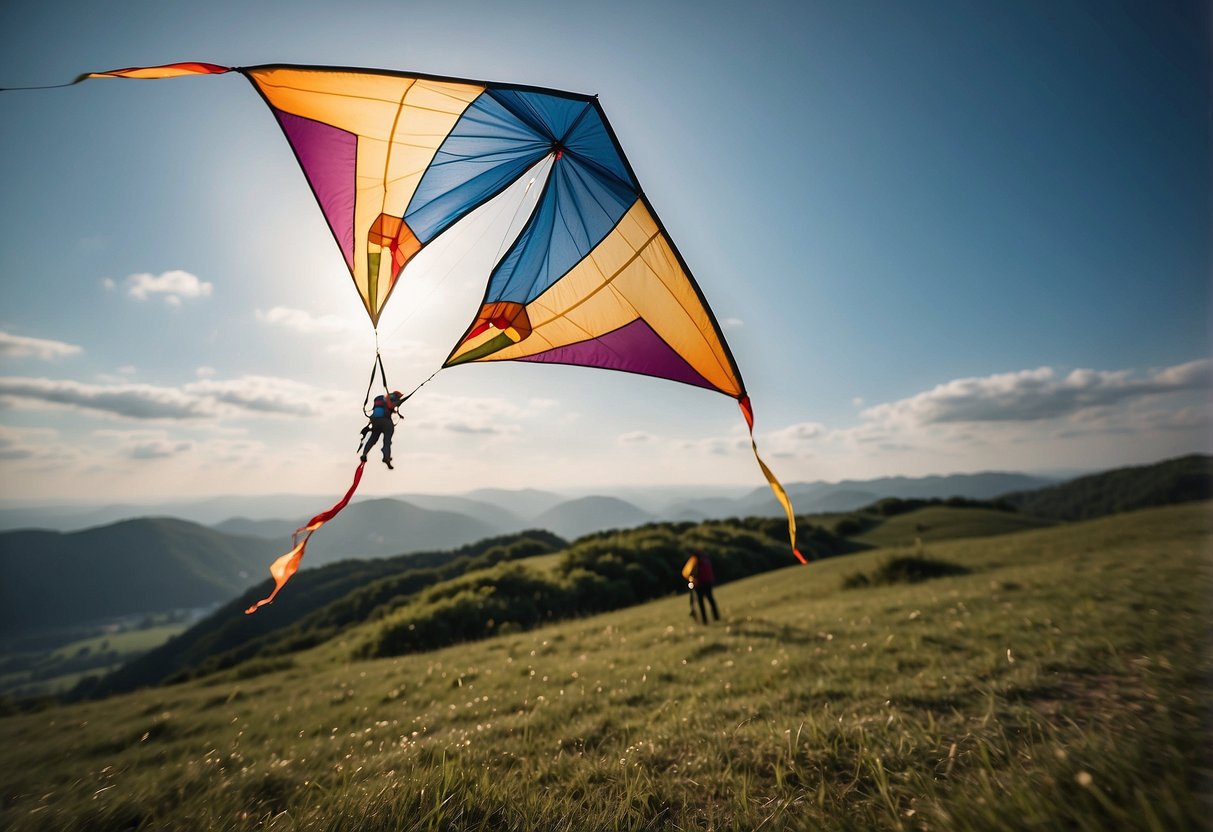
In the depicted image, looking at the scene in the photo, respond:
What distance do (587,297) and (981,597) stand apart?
32.0 feet

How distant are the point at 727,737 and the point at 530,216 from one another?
6875 mm

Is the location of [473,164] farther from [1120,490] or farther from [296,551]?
[1120,490]

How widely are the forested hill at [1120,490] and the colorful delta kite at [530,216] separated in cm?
15414

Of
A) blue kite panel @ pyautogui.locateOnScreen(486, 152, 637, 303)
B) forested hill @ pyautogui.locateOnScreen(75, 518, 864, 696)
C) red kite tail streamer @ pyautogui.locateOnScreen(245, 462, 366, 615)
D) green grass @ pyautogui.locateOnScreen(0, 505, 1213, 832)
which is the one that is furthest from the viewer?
forested hill @ pyautogui.locateOnScreen(75, 518, 864, 696)

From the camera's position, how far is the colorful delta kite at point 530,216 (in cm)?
513

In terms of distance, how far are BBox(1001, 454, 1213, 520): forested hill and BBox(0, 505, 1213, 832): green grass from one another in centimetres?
15127

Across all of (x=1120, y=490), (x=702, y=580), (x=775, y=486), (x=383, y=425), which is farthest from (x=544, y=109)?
(x=1120, y=490)

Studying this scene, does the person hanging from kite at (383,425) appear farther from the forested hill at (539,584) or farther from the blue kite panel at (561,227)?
the forested hill at (539,584)

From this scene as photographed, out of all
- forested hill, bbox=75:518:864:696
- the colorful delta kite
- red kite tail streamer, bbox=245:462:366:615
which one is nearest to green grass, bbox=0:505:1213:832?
red kite tail streamer, bbox=245:462:366:615

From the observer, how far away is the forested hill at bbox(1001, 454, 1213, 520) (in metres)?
124

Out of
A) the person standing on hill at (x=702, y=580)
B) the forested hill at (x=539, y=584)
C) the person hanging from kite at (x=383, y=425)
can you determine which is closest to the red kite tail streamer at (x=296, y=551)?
the person hanging from kite at (x=383, y=425)

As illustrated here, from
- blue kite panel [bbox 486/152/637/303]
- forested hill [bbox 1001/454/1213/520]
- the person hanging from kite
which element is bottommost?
forested hill [bbox 1001/454/1213/520]

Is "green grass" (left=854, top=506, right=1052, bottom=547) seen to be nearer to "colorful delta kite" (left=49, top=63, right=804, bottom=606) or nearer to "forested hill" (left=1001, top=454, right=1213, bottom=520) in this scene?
"colorful delta kite" (left=49, top=63, right=804, bottom=606)

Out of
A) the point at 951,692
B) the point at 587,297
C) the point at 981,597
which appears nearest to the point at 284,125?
the point at 587,297
